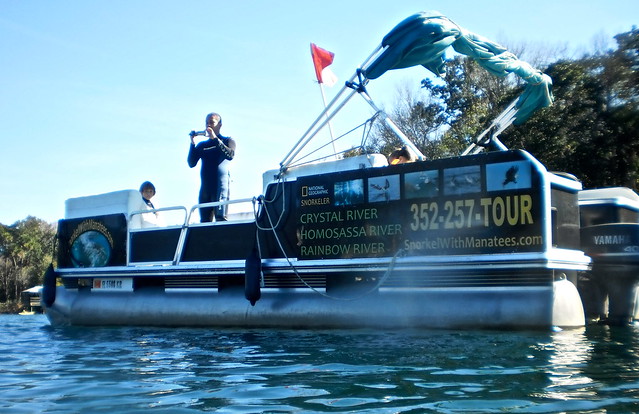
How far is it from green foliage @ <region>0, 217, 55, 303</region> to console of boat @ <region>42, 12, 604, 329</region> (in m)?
43.5

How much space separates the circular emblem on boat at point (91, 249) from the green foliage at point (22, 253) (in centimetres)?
4132

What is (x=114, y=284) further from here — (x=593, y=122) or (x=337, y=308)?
(x=593, y=122)

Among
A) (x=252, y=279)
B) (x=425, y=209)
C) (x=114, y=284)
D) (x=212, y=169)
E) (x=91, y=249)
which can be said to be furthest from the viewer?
(x=91, y=249)

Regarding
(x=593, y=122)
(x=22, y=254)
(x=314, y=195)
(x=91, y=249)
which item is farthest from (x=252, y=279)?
(x=22, y=254)

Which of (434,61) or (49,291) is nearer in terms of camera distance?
(434,61)

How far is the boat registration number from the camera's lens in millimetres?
10641

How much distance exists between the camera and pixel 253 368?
5418mm

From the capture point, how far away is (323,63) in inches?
437

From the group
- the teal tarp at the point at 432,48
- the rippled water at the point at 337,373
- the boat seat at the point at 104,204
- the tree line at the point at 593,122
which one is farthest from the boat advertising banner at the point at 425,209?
the tree line at the point at 593,122

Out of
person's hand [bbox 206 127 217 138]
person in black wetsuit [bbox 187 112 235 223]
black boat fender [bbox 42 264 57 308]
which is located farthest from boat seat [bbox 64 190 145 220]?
person's hand [bbox 206 127 217 138]

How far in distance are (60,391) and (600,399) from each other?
3327 millimetres

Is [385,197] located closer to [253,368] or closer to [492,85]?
[253,368]

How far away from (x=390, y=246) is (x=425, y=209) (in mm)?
608

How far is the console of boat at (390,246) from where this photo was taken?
23.7 feet
